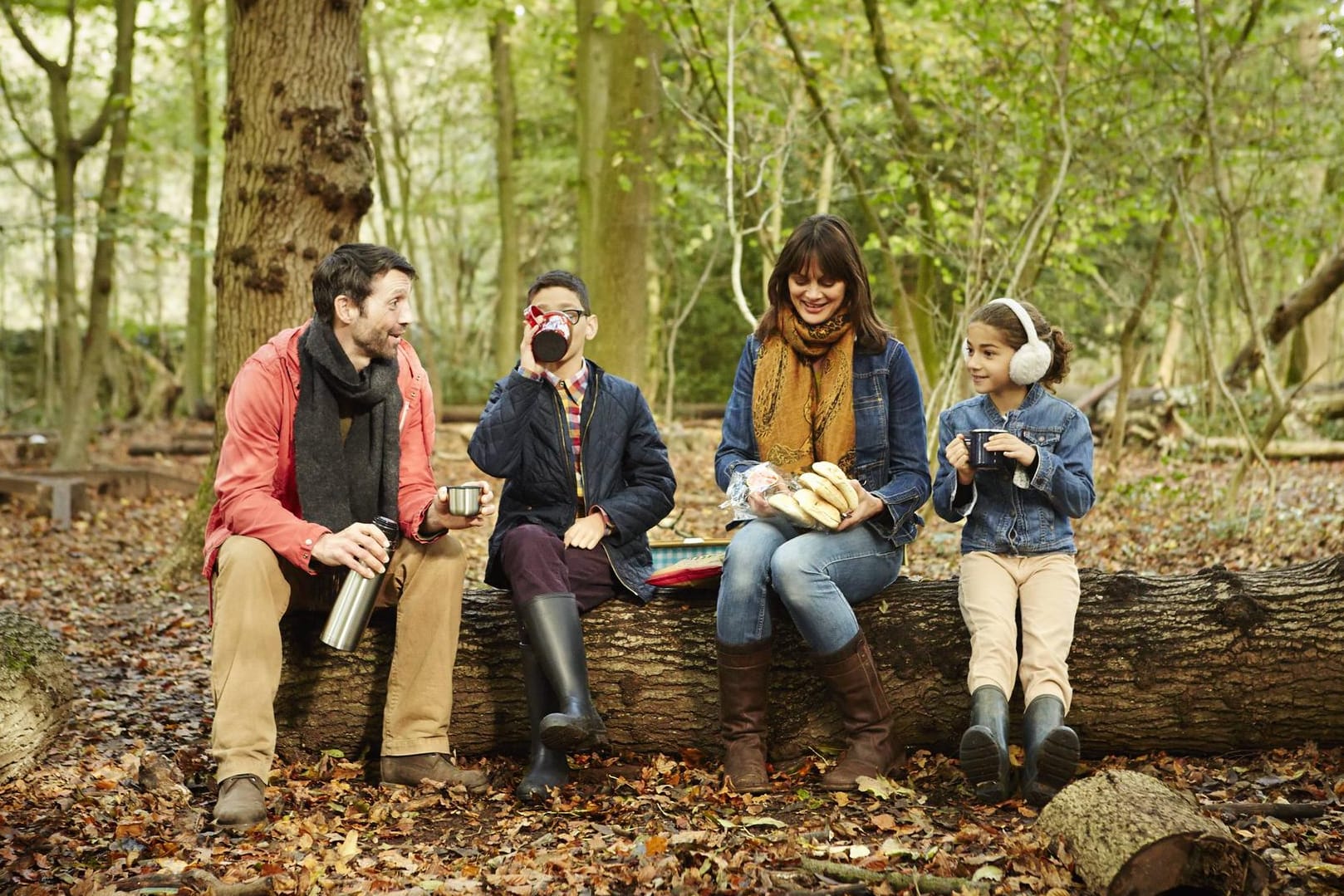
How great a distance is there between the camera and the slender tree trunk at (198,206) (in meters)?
14.8

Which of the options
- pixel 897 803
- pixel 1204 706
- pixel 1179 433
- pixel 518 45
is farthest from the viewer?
pixel 518 45

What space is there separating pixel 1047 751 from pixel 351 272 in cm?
266

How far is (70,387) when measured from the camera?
1198cm

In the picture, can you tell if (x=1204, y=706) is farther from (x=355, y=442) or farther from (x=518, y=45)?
(x=518, y=45)

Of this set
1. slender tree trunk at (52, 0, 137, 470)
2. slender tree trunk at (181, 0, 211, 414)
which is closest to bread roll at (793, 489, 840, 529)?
slender tree trunk at (52, 0, 137, 470)

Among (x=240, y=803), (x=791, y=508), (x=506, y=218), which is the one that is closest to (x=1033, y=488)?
(x=791, y=508)

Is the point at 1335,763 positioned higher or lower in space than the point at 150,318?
lower

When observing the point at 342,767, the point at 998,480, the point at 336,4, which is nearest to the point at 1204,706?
the point at 998,480

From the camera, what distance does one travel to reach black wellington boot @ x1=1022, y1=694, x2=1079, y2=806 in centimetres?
331

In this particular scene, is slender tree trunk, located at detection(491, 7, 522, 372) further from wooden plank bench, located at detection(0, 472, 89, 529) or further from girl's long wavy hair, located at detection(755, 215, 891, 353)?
girl's long wavy hair, located at detection(755, 215, 891, 353)

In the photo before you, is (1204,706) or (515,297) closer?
(1204,706)

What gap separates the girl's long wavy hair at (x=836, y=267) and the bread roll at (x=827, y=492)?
56cm

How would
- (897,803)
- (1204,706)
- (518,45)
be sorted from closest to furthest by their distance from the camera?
1. (897,803)
2. (1204,706)
3. (518,45)

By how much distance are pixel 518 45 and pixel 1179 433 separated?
12.4 m
